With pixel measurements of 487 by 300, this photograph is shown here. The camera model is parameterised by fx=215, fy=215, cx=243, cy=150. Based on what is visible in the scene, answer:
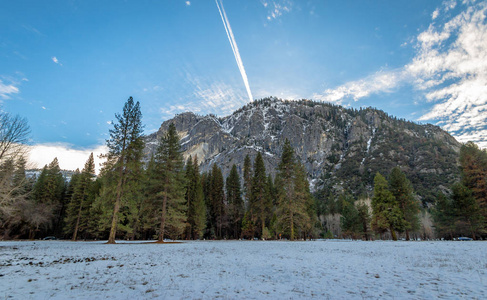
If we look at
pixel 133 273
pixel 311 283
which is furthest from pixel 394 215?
pixel 133 273

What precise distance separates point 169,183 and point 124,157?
6283mm

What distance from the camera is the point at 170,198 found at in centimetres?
2834

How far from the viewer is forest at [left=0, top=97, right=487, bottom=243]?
2329cm

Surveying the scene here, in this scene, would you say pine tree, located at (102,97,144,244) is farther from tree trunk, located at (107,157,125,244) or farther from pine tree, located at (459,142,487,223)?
pine tree, located at (459,142,487,223)

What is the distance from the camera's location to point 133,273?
7.38m

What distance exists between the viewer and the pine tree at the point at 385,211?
3747 centimetres

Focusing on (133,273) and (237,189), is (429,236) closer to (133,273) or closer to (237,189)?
(237,189)

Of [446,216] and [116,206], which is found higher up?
[116,206]

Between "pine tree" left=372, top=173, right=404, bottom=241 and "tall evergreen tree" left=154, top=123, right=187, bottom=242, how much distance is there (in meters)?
34.3

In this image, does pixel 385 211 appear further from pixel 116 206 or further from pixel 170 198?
pixel 116 206

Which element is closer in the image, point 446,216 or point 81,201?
point 81,201

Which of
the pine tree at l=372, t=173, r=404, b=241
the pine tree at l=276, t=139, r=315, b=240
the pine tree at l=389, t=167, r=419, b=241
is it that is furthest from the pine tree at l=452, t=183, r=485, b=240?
the pine tree at l=276, t=139, r=315, b=240

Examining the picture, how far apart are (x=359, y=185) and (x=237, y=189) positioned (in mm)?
147144

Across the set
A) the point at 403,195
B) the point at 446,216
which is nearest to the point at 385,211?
the point at 403,195
